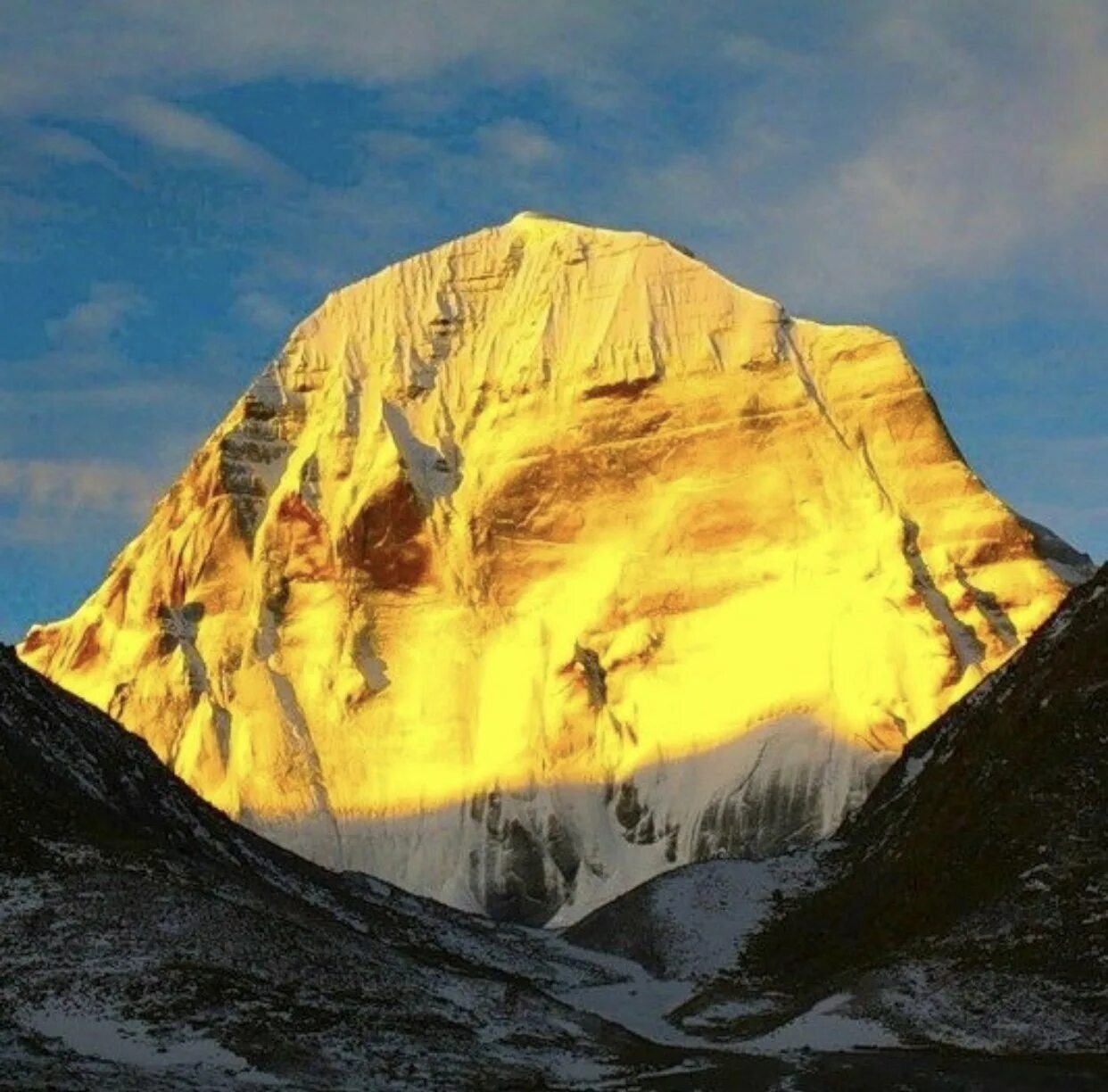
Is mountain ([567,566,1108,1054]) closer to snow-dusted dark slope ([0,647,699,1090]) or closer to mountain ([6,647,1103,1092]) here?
mountain ([6,647,1103,1092])

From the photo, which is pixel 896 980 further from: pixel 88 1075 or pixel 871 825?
pixel 871 825

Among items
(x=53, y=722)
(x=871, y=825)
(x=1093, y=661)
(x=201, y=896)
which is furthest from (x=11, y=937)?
(x=871, y=825)

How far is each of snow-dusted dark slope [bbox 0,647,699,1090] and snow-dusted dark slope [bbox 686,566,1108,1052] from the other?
960cm

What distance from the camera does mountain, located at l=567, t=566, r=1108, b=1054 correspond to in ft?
211

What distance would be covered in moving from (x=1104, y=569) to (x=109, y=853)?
45.0 meters

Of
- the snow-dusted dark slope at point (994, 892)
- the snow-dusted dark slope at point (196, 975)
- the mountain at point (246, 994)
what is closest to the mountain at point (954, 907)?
the snow-dusted dark slope at point (994, 892)

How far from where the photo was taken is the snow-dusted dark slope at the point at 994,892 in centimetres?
6425

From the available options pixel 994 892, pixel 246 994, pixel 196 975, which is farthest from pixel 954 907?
pixel 196 975

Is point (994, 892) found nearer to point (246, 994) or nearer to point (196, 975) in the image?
point (246, 994)

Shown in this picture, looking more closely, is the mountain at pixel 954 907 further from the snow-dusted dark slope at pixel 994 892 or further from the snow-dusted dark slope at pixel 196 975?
the snow-dusted dark slope at pixel 196 975

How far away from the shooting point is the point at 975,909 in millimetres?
73125

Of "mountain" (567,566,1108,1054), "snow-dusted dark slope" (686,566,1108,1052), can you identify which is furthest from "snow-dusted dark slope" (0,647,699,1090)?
"snow-dusted dark slope" (686,566,1108,1052)

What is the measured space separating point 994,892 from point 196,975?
1129 inches

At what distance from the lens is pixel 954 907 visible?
7562 cm
